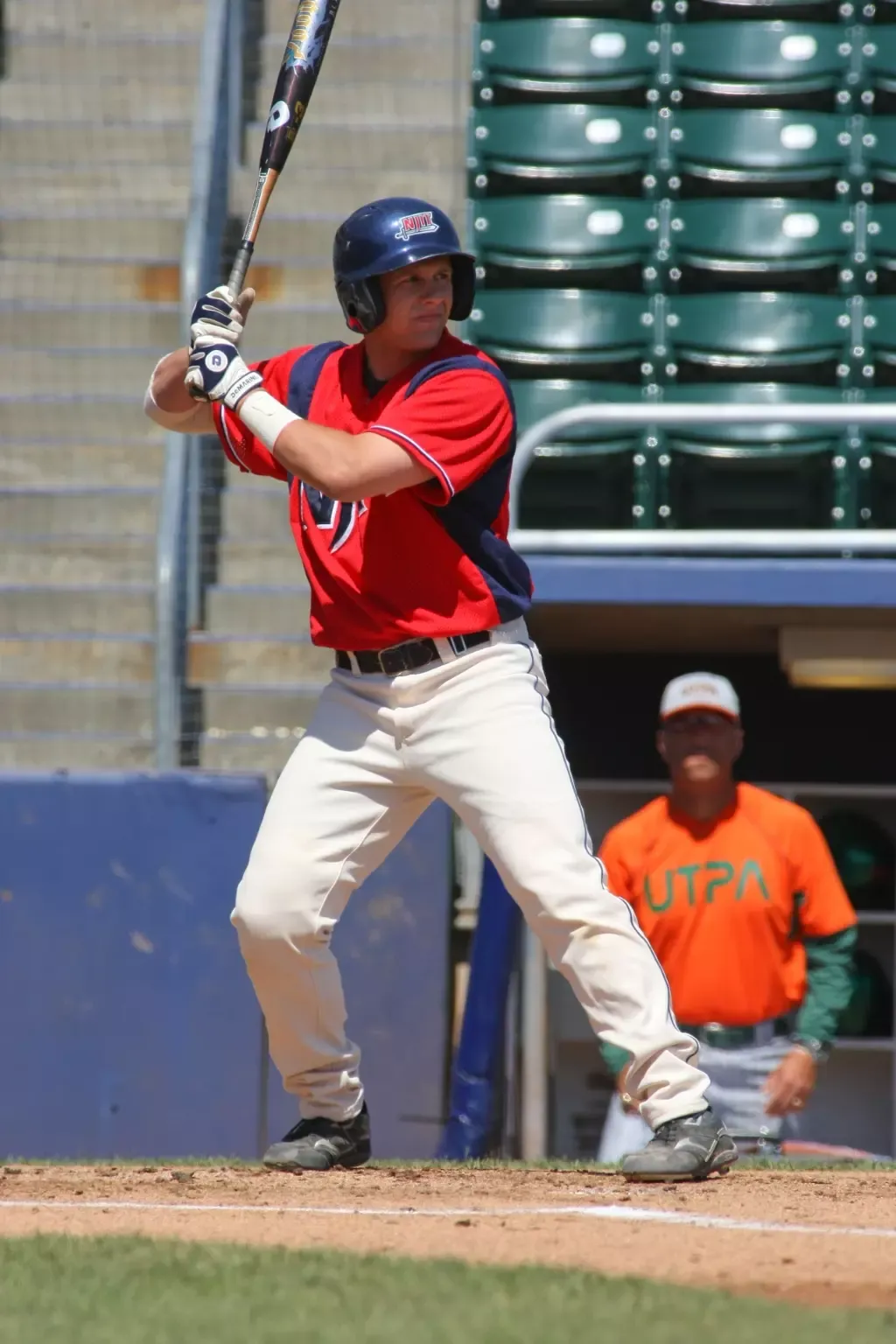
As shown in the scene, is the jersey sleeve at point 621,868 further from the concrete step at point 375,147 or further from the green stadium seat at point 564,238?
the concrete step at point 375,147

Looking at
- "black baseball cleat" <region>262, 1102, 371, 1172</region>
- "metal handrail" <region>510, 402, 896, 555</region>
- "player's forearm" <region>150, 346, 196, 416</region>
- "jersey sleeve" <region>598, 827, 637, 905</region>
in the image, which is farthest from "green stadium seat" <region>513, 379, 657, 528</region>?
"black baseball cleat" <region>262, 1102, 371, 1172</region>

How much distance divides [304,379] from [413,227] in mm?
383

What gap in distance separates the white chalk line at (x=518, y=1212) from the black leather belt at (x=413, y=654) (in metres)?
0.91

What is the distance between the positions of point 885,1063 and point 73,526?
Result: 349 cm

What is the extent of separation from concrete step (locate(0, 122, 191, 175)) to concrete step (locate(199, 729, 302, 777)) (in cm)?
339

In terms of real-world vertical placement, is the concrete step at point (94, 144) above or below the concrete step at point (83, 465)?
above

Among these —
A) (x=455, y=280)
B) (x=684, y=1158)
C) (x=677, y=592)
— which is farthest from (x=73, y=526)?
(x=684, y=1158)

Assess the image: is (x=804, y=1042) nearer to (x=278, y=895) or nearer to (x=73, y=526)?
(x=278, y=895)

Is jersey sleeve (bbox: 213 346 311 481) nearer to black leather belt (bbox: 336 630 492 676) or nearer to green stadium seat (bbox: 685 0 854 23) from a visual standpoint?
black leather belt (bbox: 336 630 492 676)

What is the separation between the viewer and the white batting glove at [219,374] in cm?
350

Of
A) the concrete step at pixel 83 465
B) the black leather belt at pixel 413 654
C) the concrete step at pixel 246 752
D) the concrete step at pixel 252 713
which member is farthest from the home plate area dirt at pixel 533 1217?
the concrete step at pixel 83 465

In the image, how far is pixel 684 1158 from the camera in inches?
133

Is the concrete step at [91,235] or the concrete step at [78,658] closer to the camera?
the concrete step at [78,658]

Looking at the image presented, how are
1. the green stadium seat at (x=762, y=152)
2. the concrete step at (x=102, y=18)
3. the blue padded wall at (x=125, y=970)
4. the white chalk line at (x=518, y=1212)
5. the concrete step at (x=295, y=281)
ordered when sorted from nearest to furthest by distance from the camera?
the white chalk line at (x=518, y=1212)
the blue padded wall at (x=125, y=970)
the concrete step at (x=295, y=281)
the green stadium seat at (x=762, y=152)
the concrete step at (x=102, y=18)
